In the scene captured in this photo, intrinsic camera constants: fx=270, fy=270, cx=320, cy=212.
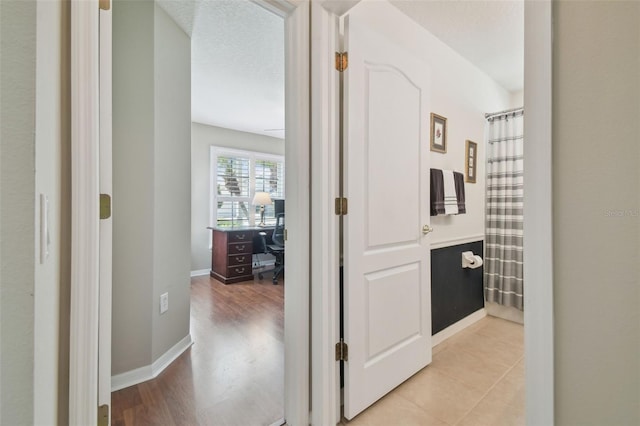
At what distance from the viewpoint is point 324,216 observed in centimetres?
130

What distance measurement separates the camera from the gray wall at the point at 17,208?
16.6 inches

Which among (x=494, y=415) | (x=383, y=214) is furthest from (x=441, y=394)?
(x=383, y=214)

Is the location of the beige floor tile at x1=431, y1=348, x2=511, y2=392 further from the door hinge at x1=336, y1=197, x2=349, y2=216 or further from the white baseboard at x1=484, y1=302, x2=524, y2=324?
the door hinge at x1=336, y1=197, x2=349, y2=216

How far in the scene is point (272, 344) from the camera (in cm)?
221

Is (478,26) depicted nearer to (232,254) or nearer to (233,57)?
(233,57)

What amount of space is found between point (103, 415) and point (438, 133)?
8.06 ft

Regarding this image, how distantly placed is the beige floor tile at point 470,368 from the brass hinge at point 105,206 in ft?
6.79

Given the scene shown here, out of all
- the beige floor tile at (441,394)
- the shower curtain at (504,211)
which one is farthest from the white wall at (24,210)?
the shower curtain at (504,211)

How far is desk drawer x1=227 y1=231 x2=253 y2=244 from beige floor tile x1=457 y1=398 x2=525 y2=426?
3335 millimetres

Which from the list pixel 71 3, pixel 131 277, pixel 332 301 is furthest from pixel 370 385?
pixel 71 3

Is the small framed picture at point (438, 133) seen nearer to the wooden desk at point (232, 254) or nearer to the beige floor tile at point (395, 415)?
the beige floor tile at point (395, 415)

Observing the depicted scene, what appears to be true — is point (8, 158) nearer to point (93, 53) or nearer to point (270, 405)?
point (93, 53)

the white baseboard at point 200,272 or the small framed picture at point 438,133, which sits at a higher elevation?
the small framed picture at point 438,133

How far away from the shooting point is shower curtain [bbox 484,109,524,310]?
253cm
